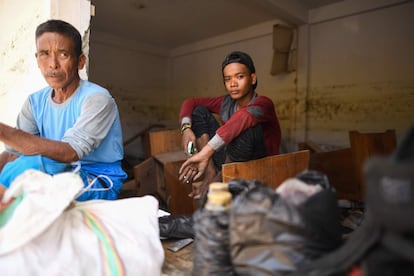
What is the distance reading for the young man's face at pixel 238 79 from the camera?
6.70ft

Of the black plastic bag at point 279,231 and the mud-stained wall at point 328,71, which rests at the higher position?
the mud-stained wall at point 328,71

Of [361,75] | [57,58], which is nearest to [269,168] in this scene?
[57,58]

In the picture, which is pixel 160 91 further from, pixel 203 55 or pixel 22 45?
pixel 22 45

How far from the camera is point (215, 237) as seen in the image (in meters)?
0.83

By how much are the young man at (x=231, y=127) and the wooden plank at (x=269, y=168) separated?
0.45 feet

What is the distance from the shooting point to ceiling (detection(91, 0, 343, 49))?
416 cm

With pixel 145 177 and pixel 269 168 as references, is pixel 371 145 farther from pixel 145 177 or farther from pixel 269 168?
pixel 145 177

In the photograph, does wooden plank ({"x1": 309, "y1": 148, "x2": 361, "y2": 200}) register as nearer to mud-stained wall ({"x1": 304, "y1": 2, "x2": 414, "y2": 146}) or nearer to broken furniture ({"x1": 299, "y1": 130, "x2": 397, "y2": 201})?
broken furniture ({"x1": 299, "y1": 130, "x2": 397, "y2": 201})

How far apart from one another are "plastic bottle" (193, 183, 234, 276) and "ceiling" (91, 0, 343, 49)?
128 inches

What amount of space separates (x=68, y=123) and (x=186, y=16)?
148 inches

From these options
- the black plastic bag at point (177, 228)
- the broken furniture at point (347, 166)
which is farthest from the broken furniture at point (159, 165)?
the black plastic bag at point (177, 228)

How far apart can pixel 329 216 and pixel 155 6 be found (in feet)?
14.5

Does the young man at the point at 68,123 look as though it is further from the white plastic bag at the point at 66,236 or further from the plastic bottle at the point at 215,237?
the plastic bottle at the point at 215,237

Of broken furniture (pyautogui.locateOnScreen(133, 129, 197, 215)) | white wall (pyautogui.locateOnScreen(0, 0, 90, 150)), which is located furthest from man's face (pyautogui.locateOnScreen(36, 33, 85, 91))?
broken furniture (pyautogui.locateOnScreen(133, 129, 197, 215))
